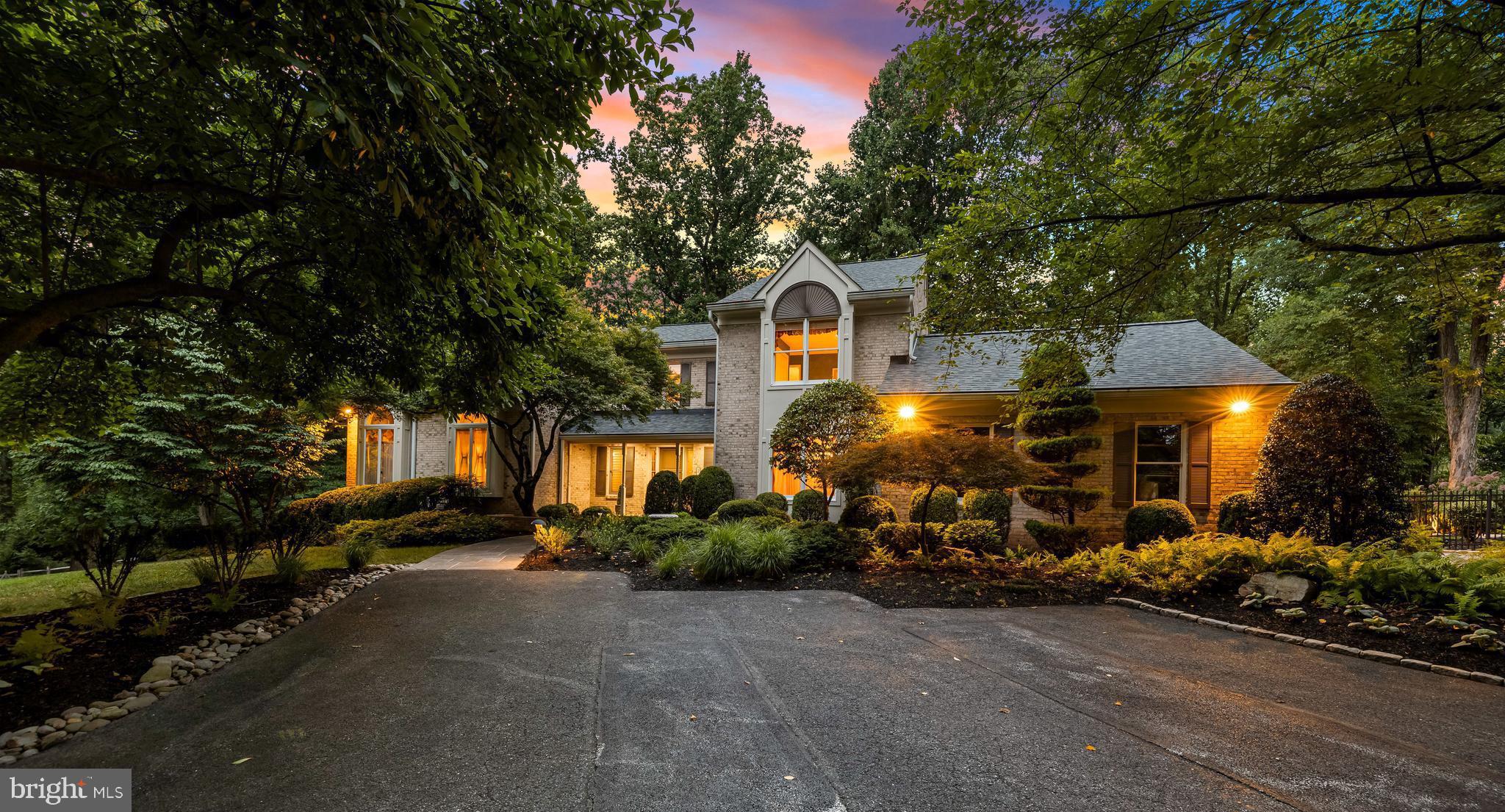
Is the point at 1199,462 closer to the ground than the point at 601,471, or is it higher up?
higher up

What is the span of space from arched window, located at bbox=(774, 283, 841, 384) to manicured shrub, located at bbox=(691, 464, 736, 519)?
3018mm

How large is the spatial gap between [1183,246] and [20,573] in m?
22.5

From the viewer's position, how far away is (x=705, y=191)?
92.9 feet

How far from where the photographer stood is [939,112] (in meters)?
5.40

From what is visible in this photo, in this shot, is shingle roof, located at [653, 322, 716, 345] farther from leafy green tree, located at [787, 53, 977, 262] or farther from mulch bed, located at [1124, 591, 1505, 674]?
mulch bed, located at [1124, 591, 1505, 674]

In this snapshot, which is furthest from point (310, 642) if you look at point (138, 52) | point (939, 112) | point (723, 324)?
point (723, 324)

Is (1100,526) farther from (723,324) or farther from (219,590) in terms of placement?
(219,590)

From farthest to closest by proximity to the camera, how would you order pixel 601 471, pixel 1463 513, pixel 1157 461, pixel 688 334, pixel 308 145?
pixel 601 471 → pixel 688 334 → pixel 1157 461 → pixel 1463 513 → pixel 308 145

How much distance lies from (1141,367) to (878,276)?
6.69 m

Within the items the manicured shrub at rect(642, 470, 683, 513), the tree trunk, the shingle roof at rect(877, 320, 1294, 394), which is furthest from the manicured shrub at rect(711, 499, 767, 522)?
the tree trunk

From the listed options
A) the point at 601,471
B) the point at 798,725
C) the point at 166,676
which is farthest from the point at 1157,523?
the point at 601,471

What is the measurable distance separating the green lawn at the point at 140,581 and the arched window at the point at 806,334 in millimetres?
9199

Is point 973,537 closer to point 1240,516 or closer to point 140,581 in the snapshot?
point 1240,516

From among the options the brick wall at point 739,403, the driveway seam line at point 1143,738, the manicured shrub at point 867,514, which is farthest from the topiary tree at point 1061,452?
the brick wall at point 739,403
